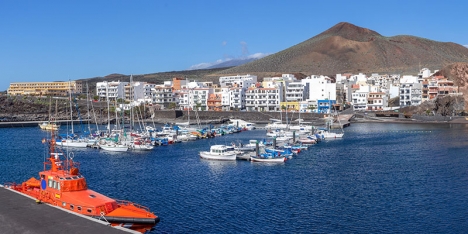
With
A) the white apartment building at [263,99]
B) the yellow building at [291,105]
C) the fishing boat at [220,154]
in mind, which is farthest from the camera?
the white apartment building at [263,99]

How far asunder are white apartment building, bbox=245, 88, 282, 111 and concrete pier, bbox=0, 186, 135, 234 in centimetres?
7691

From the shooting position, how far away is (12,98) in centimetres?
11450

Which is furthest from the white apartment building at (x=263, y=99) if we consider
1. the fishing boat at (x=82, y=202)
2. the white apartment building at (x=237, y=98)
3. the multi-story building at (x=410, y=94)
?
the fishing boat at (x=82, y=202)

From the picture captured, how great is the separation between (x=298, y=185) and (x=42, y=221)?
18237 millimetres

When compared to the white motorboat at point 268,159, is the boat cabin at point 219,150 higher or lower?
higher

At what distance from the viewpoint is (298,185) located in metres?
32.1

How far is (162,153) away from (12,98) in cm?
7908

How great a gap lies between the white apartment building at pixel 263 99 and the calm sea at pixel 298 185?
41.3 meters

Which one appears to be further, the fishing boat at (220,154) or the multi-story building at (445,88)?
the multi-story building at (445,88)

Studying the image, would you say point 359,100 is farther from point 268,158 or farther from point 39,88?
point 39,88

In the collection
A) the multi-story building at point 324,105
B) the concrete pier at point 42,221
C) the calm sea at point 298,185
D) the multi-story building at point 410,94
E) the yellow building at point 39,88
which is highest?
the yellow building at point 39,88

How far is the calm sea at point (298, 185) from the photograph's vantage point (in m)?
23.7

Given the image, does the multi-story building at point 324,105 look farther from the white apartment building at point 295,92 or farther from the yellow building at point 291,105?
the white apartment building at point 295,92

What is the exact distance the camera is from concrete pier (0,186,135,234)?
1616 cm
